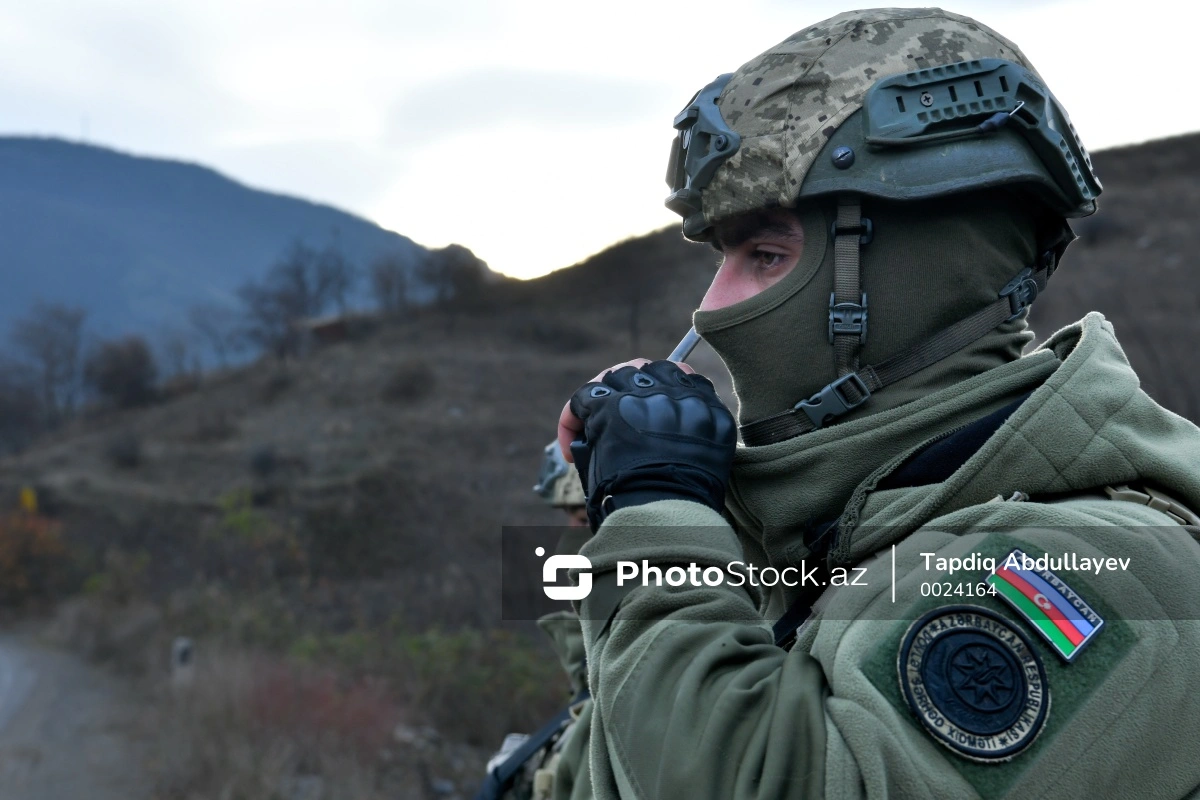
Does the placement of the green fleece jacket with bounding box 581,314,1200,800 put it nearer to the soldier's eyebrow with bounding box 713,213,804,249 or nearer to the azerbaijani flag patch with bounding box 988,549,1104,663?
the azerbaijani flag patch with bounding box 988,549,1104,663

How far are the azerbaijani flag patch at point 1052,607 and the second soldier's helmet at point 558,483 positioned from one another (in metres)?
3.29

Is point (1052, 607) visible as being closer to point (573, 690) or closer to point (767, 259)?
point (767, 259)

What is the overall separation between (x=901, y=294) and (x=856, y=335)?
11 cm

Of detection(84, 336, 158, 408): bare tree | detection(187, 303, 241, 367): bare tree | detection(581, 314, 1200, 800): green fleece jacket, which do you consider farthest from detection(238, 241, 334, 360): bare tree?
detection(581, 314, 1200, 800): green fleece jacket

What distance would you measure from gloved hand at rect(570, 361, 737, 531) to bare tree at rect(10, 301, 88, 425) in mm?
33872

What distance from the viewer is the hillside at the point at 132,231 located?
184ft

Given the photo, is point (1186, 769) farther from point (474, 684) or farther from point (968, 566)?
point (474, 684)

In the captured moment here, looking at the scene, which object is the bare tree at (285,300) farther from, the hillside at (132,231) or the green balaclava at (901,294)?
the green balaclava at (901,294)

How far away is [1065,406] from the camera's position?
1630mm

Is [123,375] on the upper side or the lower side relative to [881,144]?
upper

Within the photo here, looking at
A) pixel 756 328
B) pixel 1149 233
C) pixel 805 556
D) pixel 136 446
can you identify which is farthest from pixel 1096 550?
pixel 1149 233

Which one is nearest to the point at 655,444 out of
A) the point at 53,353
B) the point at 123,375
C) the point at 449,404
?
the point at 449,404

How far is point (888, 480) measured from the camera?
5.84ft

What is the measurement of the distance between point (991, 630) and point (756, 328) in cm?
75
